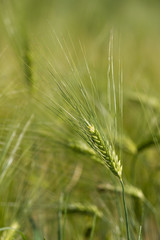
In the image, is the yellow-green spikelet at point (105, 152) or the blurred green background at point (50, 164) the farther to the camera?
the blurred green background at point (50, 164)

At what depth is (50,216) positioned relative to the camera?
1057 mm

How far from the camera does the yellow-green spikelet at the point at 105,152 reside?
0.58 meters

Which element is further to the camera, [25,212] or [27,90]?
[27,90]

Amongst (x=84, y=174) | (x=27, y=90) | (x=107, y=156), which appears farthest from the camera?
(x=84, y=174)

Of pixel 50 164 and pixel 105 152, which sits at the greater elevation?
pixel 105 152

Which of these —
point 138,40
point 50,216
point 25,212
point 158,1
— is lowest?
point 158,1

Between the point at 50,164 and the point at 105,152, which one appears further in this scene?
the point at 50,164

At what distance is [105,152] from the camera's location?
23.2 inches

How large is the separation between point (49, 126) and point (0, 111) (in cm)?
26

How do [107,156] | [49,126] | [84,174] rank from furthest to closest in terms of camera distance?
[84,174] < [49,126] < [107,156]

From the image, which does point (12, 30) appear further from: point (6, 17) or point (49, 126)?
point (49, 126)

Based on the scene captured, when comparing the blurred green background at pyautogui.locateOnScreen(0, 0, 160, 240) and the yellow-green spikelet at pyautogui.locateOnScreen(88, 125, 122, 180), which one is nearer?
the yellow-green spikelet at pyautogui.locateOnScreen(88, 125, 122, 180)

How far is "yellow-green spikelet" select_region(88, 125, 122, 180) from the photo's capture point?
22.9 inches

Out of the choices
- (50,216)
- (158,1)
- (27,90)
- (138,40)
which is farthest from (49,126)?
(158,1)
